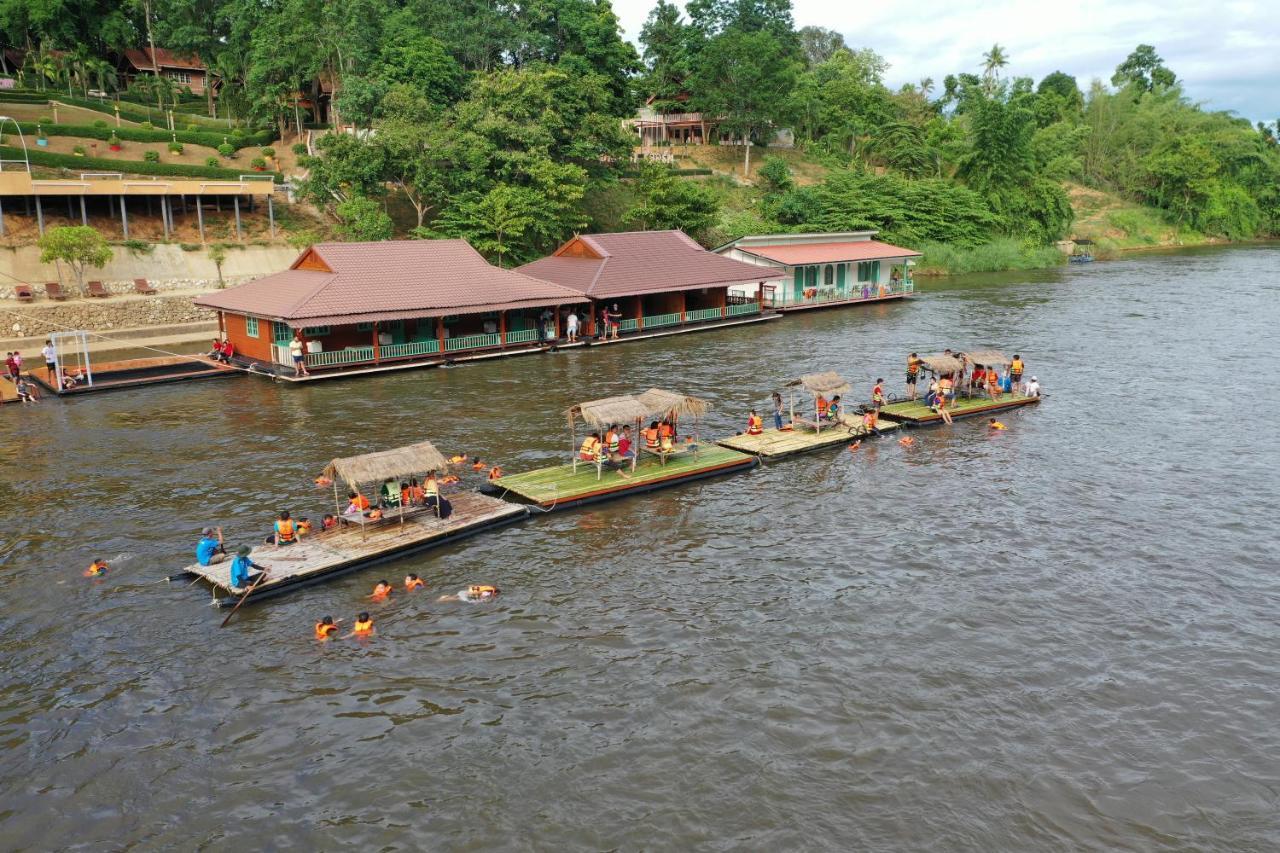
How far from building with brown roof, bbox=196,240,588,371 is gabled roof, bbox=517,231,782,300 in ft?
10.3

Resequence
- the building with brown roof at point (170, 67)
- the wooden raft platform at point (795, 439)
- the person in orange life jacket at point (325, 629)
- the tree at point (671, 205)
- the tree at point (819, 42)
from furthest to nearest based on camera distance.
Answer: the tree at point (819, 42)
the building with brown roof at point (170, 67)
the tree at point (671, 205)
the wooden raft platform at point (795, 439)
the person in orange life jacket at point (325, 629)

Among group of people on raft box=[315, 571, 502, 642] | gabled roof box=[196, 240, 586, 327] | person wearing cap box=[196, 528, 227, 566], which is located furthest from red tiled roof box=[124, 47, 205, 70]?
group of people on raft box=[315, 571, 502, 642]

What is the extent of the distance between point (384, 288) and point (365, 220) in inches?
634

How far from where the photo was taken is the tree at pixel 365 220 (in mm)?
55812

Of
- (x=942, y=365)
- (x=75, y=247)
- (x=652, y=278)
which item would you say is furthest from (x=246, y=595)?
(x=75, y=247)

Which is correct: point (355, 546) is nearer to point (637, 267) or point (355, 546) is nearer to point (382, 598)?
point (382, 598)

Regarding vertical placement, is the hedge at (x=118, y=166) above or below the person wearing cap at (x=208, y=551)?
above

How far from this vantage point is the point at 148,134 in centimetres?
7019

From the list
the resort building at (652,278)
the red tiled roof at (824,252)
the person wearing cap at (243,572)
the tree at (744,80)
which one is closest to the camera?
the person wearing cap at (243,572)

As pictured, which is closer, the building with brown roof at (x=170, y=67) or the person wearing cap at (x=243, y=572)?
the person wearing cap at (x=243, y=572)

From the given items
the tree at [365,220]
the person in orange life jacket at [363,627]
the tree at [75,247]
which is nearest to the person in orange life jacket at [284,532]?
the person in orange life jacket at [363,627]

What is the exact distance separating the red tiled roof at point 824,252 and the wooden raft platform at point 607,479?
3296cm

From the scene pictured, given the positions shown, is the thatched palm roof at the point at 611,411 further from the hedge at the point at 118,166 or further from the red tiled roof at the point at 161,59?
the red tiled roof at the point at 161,59

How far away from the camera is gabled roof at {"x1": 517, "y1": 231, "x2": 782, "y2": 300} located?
5009cm
